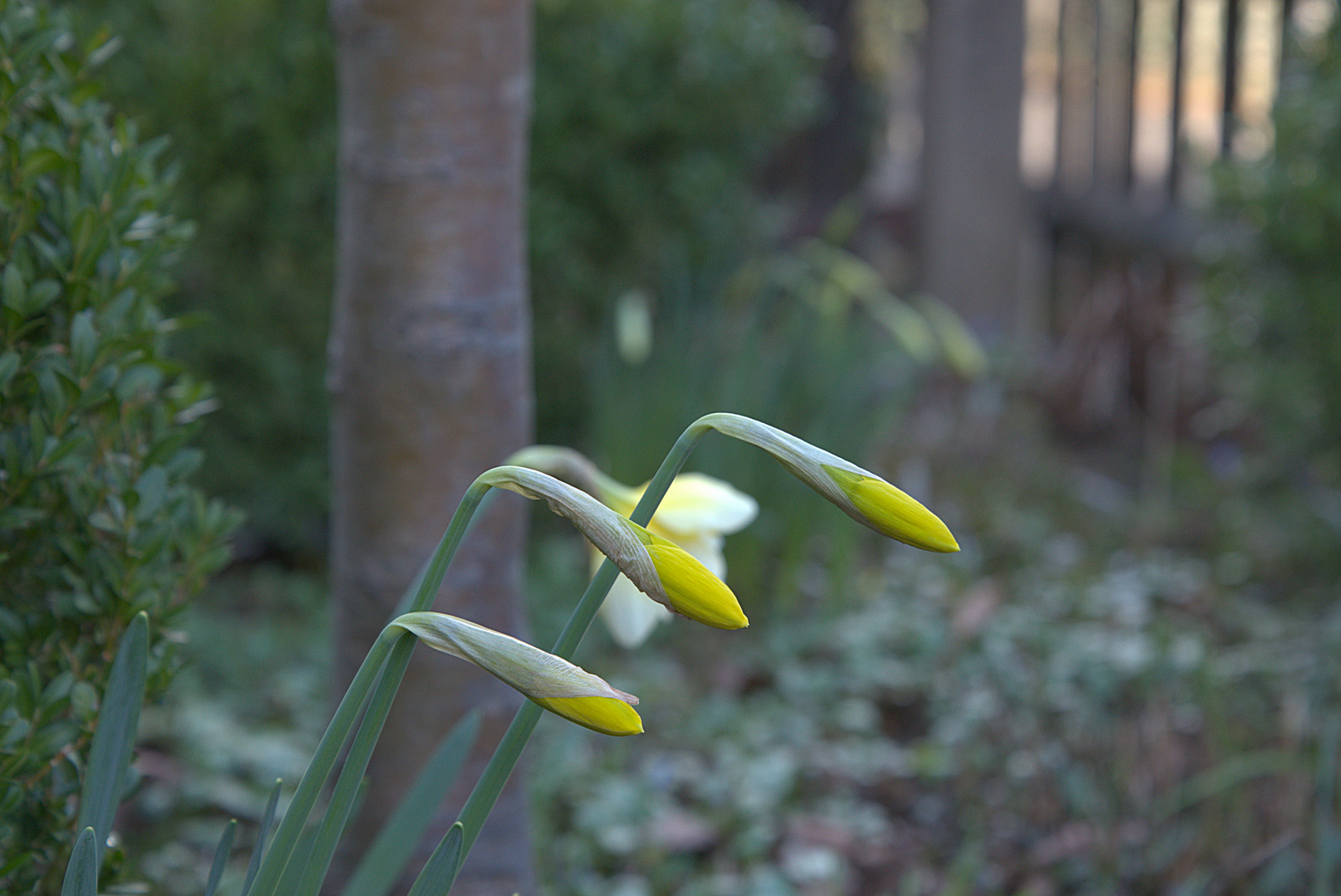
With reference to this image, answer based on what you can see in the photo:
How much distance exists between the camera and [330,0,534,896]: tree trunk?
1.15m

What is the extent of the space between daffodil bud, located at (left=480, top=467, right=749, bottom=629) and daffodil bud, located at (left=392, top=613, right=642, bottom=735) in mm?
53

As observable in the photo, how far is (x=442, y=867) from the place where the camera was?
0.64 m

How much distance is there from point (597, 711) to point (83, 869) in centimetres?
32

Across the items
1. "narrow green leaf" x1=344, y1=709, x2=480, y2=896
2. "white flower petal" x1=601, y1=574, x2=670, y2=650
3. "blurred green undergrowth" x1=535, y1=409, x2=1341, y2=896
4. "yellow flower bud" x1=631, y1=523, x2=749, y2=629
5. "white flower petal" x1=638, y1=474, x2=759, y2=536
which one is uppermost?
"yellow flower bud" x1=631, y1=523, x2=749, y2=629

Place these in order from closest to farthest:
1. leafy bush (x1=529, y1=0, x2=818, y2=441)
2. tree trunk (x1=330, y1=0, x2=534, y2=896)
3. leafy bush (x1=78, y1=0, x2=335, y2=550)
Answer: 1. tree trunk (x1=330, y1=0, x2=534, y2=896)
2. leafy bush (x1=78, y1=0, x2=335, y2=550)
3. leafy bush (x1=529, y1=0, x2=818, y2=441)

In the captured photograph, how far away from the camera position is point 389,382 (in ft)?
3.89

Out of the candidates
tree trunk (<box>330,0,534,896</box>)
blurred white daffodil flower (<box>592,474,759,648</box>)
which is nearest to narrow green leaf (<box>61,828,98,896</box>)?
blurred white daffodil flower (<box>592,474,759,648</box>)

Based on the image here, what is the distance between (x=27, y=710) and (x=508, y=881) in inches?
23.7

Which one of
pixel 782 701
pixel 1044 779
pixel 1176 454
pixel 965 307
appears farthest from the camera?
pixel 965 307

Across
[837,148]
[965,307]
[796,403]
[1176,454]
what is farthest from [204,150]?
[837,148]

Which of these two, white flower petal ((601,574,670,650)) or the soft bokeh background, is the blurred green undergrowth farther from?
white flower petal ((601,574,670,650))

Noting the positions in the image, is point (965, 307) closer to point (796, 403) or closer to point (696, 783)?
point (796, 403)

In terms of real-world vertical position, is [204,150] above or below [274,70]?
below

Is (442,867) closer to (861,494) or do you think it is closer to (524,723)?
(524,723)
